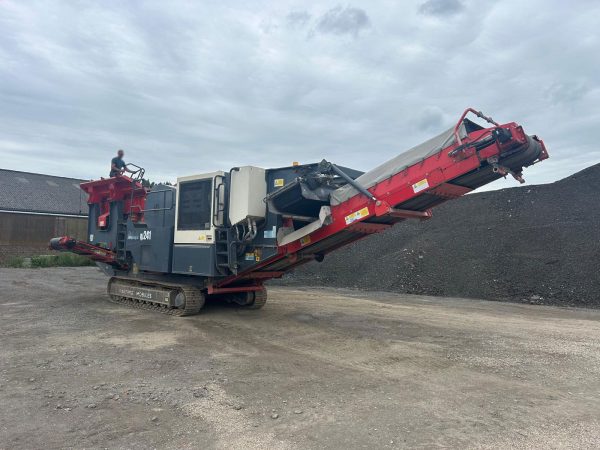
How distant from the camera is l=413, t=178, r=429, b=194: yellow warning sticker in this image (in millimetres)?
6562

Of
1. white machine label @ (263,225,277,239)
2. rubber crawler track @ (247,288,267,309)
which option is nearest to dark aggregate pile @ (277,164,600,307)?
rubber crawler track @ (247,288,267,309)

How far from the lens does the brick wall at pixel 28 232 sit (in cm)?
2545

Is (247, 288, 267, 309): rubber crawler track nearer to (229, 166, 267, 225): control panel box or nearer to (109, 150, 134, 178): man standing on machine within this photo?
(229, 166, 267, 225): control panel box

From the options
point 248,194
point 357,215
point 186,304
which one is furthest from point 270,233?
point 186,304

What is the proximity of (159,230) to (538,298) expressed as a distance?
36.6ft

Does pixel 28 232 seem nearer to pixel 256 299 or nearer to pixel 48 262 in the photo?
A: pixel 48 262

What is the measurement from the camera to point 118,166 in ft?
35.8

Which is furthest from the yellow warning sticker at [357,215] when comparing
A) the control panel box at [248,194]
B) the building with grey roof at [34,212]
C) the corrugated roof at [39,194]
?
the corrugated roof at [39,194]

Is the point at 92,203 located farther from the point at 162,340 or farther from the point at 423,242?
the point at 423,242

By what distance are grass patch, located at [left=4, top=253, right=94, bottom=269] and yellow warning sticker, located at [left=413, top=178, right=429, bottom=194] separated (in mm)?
19964

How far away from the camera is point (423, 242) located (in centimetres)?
1916

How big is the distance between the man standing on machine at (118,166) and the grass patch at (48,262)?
44.0 feet

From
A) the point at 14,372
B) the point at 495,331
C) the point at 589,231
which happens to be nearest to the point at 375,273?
the point at 589,231

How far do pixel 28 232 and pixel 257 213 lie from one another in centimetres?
2323
